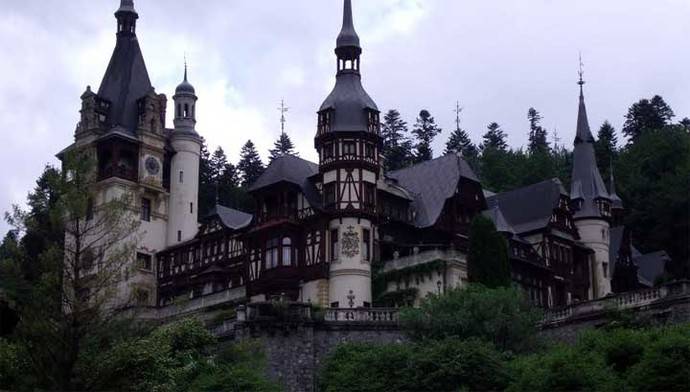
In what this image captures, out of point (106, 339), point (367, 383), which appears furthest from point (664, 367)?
point (106, 339)

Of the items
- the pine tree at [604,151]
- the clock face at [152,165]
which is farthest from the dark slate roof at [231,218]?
the pine tree at [604,151]

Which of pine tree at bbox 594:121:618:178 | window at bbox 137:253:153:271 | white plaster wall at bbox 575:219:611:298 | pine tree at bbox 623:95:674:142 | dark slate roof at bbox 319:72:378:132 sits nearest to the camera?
dark slate roof at bbox 319:72:378:132

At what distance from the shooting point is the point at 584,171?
79312 mm

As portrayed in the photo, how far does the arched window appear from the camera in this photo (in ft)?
216

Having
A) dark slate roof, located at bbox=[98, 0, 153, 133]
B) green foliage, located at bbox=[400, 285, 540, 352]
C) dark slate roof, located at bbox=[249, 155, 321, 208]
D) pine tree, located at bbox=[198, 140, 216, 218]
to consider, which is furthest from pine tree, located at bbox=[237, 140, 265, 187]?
green foliage, located at bbox=[400, 285, 540, 352]

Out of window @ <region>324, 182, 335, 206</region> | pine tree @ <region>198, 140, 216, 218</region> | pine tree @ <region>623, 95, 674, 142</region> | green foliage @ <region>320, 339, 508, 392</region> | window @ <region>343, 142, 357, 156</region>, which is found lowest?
green foliage @ <region>320, 339, 508, 392</region>

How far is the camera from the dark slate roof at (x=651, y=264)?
269 ft

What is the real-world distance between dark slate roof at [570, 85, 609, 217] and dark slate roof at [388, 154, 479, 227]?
10819 millimetres

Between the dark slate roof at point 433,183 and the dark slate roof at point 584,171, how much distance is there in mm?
10819

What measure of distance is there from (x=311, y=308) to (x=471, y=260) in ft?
27.7

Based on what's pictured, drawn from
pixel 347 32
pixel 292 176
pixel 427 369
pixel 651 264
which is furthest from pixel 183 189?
pixel 427 369

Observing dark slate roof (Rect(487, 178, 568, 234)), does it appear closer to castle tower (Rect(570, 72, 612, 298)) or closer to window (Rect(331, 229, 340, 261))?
castle tower (Rect(570, 72, 612, 298))

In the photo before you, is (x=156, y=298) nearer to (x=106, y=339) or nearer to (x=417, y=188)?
(x=417, y=188)

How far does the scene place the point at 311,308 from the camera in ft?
170
